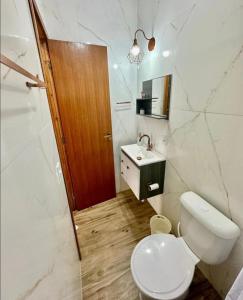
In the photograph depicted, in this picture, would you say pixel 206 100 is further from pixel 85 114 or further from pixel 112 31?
pixel 112 31

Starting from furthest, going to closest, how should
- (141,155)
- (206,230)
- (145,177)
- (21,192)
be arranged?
(141,155) → (145,177) → (206,230) → (21,192)

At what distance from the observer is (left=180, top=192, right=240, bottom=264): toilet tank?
3.01 ft

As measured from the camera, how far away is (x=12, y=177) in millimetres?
408

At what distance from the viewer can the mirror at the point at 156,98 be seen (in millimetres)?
1444

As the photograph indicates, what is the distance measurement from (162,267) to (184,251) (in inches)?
8.5

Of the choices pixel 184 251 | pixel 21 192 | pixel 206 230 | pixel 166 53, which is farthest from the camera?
pixel 166 53

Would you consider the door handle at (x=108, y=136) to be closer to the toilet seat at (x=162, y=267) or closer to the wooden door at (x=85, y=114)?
the wooden door at (x=85, y=114)

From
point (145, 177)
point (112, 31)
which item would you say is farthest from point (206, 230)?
point (112, 31)

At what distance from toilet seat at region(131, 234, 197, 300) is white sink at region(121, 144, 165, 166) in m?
0.69

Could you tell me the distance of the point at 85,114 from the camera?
178cm

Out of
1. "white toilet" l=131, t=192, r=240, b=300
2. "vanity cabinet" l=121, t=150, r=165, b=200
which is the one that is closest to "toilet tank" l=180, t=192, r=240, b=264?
"white toilet" l=131, t=192, r=240, b=300

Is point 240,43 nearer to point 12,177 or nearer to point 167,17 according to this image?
point 167,17

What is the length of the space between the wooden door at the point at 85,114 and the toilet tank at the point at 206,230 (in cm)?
121

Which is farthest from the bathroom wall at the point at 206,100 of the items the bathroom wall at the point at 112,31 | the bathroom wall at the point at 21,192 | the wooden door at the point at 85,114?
the bathroom wall at the point at 21,192
